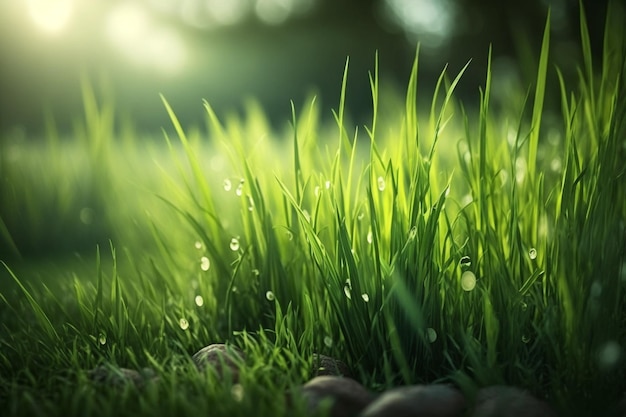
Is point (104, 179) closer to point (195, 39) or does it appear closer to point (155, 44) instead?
point (155, 44)

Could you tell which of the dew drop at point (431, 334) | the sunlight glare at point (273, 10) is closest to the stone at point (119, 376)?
the dew drop at point (431, 334)

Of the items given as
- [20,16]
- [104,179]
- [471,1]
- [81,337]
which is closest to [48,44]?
[20,16]

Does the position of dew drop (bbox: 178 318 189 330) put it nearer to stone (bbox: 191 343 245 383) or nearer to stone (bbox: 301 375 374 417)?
stone (bbox: 191 343 245 383)

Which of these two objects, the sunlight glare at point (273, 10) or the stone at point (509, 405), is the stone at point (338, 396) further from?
the sunlight glare at point (273, 10)

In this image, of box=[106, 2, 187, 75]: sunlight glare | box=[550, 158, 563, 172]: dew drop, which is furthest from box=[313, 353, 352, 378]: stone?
box=[106, 2, 187, 75]: sunlight glare

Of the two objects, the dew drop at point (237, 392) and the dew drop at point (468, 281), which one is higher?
the dew drop at point (468, 281)

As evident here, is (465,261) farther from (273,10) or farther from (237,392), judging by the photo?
(273,10)
